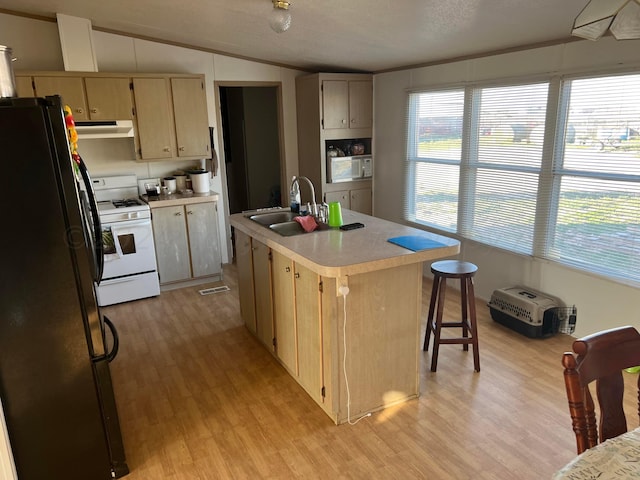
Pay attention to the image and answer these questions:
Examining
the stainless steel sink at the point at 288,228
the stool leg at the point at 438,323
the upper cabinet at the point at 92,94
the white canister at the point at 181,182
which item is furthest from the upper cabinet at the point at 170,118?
the stool leg at the point at 438,323

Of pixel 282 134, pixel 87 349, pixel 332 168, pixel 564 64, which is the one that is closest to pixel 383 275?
pixel 87 349

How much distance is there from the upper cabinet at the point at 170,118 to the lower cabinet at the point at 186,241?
1.93 feet

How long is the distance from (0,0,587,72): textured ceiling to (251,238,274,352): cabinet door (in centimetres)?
170

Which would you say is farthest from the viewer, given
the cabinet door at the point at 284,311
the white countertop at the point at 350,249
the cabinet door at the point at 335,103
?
the cabinet door at the point at 335,103

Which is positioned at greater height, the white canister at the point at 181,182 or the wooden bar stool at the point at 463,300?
the white canister at the point at 181,182

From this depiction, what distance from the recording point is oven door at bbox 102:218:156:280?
171 inches

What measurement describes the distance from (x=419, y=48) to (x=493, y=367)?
2734 millimetres

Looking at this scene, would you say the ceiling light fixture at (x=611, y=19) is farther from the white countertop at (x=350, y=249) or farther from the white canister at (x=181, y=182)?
the white canister at (x=181, y=182)

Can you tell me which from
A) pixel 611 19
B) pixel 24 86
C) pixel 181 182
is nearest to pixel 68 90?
pixel 24 86

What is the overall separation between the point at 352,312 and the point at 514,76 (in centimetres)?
256

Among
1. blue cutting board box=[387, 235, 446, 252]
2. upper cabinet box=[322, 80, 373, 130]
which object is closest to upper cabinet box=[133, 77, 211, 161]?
upper cabinet box=[322, 80, 373, 130]

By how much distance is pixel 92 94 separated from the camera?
14.3 feet

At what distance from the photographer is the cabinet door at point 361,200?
5652 mm

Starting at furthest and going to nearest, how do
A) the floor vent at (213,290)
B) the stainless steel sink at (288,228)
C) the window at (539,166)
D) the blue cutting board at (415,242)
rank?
the floor vent at (213,290) < the window at (539,166) < the stainless steel sink at (288,228) < the blue cutting board at (415,242)
